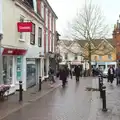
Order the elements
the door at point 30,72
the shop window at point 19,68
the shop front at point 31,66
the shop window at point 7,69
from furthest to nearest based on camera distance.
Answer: the door at point 30,72 < the shop front at point 31,66 < the shop window at point 19,68 < the shop window at point 7,69

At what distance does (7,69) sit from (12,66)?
39.0 inches

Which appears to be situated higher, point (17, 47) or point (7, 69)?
point (17, 47)

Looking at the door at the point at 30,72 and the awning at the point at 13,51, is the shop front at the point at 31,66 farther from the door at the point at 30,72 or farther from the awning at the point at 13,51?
the awning at the point at 13,51

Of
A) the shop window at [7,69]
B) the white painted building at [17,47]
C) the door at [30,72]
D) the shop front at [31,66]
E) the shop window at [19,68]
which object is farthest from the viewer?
the door at [30,72]

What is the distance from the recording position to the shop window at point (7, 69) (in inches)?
684

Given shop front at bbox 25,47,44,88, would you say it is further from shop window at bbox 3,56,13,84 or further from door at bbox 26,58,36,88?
shop window at bbox 3,56,13,84

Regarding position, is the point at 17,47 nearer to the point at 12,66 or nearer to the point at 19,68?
the point at 12,66

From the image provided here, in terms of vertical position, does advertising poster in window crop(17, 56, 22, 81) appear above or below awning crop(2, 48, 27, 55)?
below

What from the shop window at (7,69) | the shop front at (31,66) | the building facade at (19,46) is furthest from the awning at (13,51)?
the shop front at (31,66)

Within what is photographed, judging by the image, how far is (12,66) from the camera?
61.9 ft

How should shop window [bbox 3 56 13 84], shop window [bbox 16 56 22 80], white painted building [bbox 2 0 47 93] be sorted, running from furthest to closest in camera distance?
shop window [bbox 16 56 22 80] < shop window [bbox 3 56 13 84] < white painted building [bbox 2 0 47 93]

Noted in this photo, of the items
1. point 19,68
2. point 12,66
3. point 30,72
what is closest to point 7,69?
point 12,66

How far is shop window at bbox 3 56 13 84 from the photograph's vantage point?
17380mm

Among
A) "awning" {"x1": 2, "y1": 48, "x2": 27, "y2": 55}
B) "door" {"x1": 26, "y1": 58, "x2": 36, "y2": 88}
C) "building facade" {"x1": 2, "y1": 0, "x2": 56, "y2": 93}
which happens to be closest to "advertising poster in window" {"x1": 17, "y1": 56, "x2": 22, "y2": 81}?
"building facade" {"x1": 2, "y1": 0, "x2": 56, "y2": 93}
